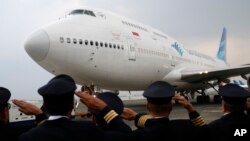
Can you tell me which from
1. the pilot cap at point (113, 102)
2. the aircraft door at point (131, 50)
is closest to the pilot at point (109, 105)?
the pilot cap at point (113, 102)

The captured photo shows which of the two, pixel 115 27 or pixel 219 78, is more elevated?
pixel 115 27

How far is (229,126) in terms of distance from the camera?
9.75 feet

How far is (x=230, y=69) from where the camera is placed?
61.7 ft

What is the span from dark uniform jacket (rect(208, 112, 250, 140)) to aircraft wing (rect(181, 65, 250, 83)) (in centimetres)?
1635

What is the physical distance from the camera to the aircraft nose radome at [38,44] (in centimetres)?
1230

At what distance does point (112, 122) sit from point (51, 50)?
33.8ft

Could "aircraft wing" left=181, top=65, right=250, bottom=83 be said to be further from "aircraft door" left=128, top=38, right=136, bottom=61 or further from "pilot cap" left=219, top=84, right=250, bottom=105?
"pilot cap" left=219, top=84, right=250, bottom=105

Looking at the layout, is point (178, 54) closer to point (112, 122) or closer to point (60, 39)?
point (60, 39)

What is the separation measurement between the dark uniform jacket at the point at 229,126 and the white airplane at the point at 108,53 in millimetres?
10127

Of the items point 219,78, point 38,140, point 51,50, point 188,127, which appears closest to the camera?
point 38,140

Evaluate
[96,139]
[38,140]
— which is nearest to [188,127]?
[96,139]

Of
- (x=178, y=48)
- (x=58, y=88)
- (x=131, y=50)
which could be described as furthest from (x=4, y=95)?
(x=178, y=48)

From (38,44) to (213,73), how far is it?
1075cm

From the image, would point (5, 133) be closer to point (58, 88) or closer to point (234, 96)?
point (58, 88)
